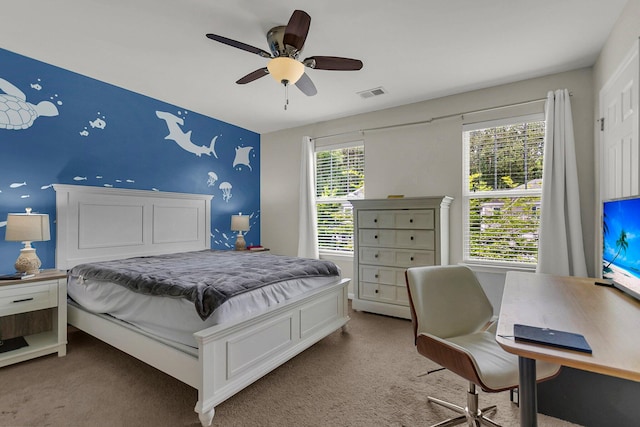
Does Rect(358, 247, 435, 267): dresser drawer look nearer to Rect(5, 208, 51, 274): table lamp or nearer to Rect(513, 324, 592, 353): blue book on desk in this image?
Rect(513, 324, 592, 353): blue book on desk

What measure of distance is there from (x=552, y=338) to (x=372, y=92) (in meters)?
3.22

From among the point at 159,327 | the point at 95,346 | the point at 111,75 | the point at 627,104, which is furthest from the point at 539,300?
the point at 111,75

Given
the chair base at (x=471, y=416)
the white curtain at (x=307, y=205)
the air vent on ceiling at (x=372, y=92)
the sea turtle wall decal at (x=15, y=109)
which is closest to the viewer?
the chair base at (x=471, y=416)

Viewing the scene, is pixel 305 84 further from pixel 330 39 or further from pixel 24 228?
pixel 24 228

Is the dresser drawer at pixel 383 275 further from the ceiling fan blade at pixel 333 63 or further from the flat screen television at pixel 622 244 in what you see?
the ceiling fan blade at pixel 333 63

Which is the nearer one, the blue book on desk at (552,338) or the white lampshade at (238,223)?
the blue book on desk at (552,338)

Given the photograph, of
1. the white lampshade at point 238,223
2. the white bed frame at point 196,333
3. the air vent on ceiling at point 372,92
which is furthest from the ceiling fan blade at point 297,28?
the white lampshade at point 238,223

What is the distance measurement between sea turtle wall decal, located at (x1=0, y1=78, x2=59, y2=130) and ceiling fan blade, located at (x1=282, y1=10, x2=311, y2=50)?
2667 millimetres

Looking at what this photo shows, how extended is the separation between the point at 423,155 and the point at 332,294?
2173 millimetres

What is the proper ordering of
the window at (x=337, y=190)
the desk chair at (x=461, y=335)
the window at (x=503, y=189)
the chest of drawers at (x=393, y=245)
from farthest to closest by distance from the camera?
the window at (x=337, y=190), the chest of drawers at (x=393, y=245), the window at (x=503, y=189), the desk chair at (x=461, y=335)

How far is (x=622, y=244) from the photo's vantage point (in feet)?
5.71

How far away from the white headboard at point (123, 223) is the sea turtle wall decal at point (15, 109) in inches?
25.2

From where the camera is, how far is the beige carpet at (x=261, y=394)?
1834 millimetres

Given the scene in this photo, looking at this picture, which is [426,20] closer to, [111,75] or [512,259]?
[512,259]
